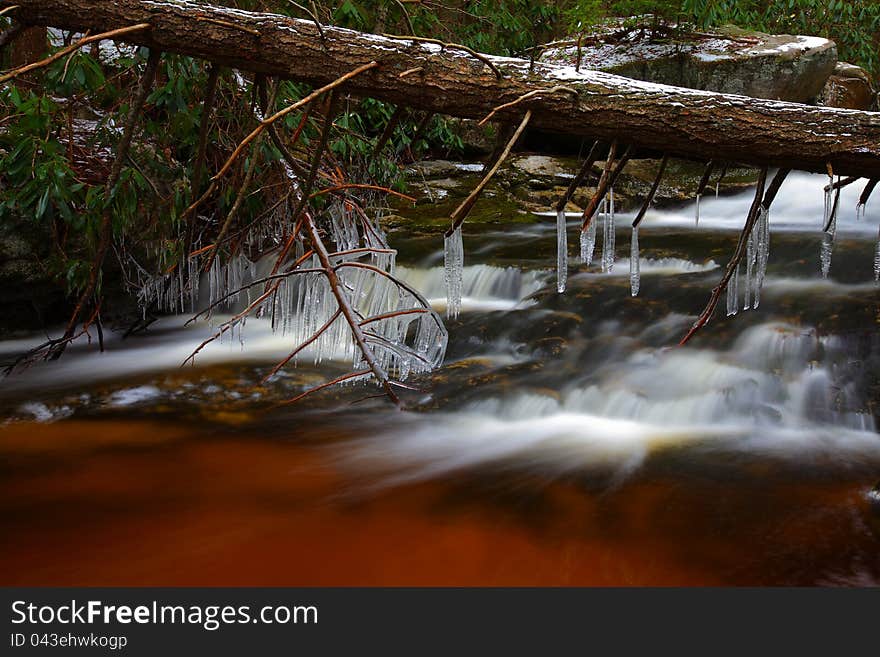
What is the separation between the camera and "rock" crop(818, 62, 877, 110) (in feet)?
34.6

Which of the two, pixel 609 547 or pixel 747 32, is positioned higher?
pixel 747 32

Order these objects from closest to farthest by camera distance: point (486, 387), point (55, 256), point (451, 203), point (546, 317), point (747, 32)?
1. point (486, 387)
2. point (55, 256)
3. point (546, 317)
4. point (451, 203)
5. point (747, 32)

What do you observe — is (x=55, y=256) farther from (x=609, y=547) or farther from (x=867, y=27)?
(x=867, y=27)

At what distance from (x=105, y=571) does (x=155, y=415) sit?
64.1 inches

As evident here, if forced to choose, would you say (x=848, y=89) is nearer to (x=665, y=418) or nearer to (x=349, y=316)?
(x=665, y=418)

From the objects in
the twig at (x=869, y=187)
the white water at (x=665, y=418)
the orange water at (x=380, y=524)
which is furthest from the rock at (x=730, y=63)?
the orange water at (x=380, y=524)

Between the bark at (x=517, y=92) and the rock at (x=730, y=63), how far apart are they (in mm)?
7220

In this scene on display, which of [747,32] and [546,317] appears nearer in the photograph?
[546,317]

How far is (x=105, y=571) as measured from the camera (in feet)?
7.61

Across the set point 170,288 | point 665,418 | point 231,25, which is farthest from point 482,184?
point 170,288

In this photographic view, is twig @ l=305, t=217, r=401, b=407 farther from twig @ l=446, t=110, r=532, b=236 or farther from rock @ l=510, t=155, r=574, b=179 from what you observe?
rock @ l=510, t=155, r=574, b=179

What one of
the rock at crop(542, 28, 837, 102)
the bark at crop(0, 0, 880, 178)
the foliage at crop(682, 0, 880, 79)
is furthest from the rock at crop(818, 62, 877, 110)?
the bark at crop(0, 0, 880, 178)

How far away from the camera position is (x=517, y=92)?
92.8 inches

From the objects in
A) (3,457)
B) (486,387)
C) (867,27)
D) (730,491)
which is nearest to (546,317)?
(486,387)
